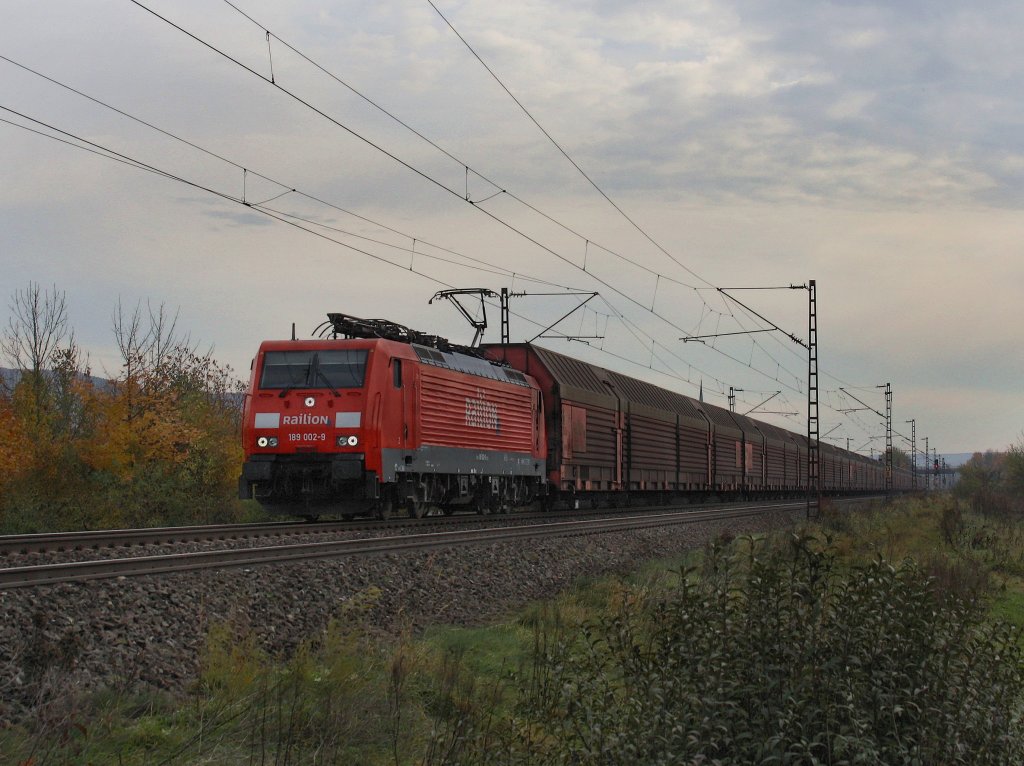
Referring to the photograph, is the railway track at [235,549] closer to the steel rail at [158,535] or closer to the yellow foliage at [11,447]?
the steel rail at [158,535]

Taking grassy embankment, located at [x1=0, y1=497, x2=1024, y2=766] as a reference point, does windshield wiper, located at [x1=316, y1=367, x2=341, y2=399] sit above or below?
above

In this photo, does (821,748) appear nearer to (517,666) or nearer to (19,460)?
(517,666)

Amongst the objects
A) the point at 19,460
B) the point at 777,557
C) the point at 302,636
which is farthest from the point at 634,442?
the point at 777,557

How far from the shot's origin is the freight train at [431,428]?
18672 millimetres

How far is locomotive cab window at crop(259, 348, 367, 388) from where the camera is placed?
18848mm

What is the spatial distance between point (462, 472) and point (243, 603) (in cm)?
1276

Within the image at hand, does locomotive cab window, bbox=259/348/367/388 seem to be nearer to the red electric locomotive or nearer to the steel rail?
the red electric locomotive

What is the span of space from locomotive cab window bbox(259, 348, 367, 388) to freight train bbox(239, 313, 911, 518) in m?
0.02

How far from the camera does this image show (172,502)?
2697 centimetres

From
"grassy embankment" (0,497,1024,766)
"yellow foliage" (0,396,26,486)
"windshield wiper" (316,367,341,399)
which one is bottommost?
"grassy embankment" (0,497,1024,766)

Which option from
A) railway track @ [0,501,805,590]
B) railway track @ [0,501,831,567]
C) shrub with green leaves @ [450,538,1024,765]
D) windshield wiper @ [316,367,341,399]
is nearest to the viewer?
shrub with green leaves @ [450,538,1024,765]

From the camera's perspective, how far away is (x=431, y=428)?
20.6 meters

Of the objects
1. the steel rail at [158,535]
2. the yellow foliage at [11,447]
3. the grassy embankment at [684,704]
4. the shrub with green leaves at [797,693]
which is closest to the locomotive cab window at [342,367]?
the steel rail at [158,535]

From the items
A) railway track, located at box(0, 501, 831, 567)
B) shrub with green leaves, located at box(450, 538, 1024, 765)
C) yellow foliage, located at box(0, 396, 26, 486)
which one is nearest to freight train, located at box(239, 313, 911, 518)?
railway track, located at box(0, 501, 831, 567)
